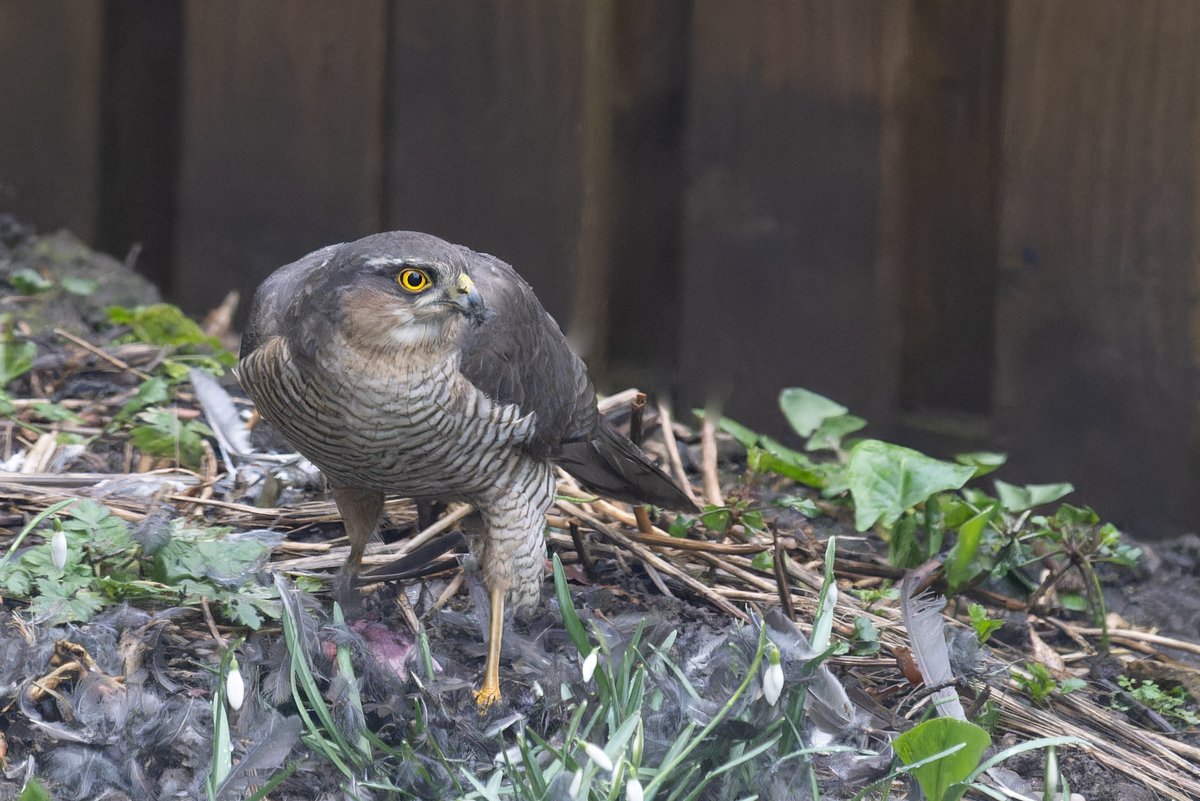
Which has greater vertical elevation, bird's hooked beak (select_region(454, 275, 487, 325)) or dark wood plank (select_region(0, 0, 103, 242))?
dark wood plank (select_region(0, 0, 103, 242))

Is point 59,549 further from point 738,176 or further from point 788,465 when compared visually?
point 738,176

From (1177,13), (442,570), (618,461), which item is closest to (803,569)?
(618,461)

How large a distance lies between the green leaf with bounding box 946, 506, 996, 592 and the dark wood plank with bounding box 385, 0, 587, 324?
1613 mm

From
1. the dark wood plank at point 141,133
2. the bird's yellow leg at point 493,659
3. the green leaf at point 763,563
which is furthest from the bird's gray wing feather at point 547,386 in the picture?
the dark wood plank at point 141,133

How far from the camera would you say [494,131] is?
4.74m

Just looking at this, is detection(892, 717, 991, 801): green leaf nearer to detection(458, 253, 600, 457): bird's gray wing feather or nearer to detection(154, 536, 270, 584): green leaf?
detection(458, 253, 600, 457): bird's gray wing feather

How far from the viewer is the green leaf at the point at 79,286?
4855 mm

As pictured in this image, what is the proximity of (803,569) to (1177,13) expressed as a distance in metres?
2.01

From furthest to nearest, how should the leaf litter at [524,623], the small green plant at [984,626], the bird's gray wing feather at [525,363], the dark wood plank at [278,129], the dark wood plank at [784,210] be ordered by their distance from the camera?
the dark wood plank at [278,129]
the dark wood plank at [784,210]
the small green plant at [984,626]
the bird's gray wing feather at [525,363]
the leaf litter at [524,623]

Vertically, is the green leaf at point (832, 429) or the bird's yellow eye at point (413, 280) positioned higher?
the bird's yellow eye at point (413, 280)

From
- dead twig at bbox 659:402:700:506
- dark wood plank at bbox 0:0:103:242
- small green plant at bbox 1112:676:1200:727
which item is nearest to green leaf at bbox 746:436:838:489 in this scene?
dead twig at bbox 659:402:700:506

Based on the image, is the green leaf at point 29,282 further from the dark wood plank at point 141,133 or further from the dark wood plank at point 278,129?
the dark wood plank at point 278,129

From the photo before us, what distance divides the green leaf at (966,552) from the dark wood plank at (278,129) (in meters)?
2.32

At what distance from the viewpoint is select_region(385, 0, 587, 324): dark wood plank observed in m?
4.64
